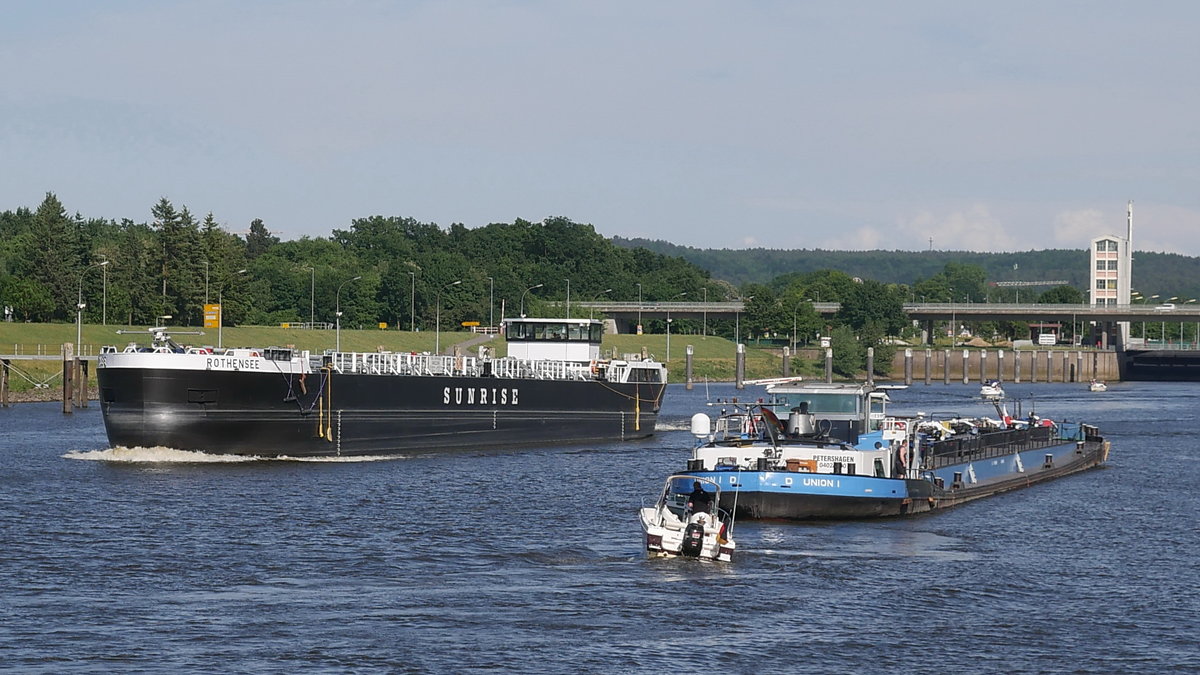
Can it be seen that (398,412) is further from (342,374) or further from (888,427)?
(888,427)

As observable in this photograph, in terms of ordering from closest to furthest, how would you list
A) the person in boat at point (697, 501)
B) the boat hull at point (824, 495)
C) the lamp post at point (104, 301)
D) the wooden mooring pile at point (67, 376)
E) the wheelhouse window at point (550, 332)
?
the person in boat at point (697, 501), the boat hull at point (824, 495), the wheelhouse window at point (550, 332), the wooden mooring pile at point (67, 376), the lamp post at point (104, 301)

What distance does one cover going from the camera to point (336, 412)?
69.9 metres

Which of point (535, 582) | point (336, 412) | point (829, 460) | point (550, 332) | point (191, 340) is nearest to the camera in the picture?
point (535, 582)

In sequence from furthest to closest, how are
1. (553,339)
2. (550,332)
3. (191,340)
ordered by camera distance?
(191,340) → (550,332) → (553,339)

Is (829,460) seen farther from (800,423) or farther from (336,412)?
(336,412)

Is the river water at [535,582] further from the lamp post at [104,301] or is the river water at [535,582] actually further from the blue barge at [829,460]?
the lamp post at [104,301]

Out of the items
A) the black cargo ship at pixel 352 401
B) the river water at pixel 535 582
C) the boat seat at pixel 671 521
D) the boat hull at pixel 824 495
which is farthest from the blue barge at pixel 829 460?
the black cargo ship at pixel 352 401

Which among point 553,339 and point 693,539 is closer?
point 693,539

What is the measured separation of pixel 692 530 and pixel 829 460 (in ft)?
32.8

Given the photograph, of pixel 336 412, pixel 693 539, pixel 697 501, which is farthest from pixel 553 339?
pixel 693 539

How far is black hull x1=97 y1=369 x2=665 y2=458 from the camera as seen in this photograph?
64438 mm

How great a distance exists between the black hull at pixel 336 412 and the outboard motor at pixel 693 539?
3064 centimetres

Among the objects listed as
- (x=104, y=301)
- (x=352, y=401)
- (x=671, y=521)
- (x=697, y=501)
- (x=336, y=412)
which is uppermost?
(x=104, y=301)

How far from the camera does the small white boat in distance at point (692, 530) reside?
40.6 m
